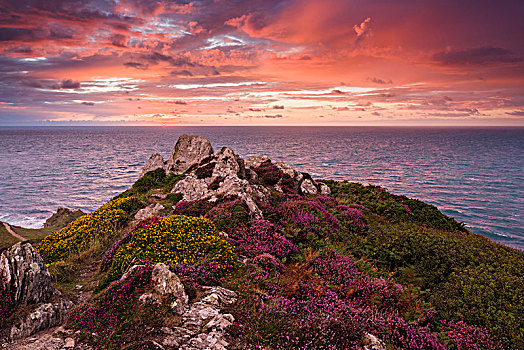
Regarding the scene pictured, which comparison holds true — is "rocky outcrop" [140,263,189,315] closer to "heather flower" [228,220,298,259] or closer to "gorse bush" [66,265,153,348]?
"gorse bush" [66,265,153,348]

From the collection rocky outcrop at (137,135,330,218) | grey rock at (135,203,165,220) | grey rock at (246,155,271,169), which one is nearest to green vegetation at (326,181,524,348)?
rocky outcrop at (137,135,330,218)

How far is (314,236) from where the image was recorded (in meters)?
12.3

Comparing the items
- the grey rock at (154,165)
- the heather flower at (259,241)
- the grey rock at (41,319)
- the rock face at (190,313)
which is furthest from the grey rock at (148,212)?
the grey rock at (154,165)

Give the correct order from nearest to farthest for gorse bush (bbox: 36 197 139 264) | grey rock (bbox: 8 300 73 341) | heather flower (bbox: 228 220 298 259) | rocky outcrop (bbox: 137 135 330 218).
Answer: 1. grey rock (bbox: 8 300 73 341)
2. heather flower (bbox: 228 220 298 259)
3. gorse bush (bbox: 36 197 139 264)
4. rocky outcrop (bbox: 137 135 330 218)

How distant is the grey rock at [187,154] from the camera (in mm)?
31505

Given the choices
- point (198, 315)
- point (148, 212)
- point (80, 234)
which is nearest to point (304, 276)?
point (198, 315)

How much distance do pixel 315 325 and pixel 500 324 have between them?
21.1ft

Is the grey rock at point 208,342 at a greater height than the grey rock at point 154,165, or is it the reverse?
the grey rock at point 154,165

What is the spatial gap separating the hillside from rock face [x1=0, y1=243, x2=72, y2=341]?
0.10 feet

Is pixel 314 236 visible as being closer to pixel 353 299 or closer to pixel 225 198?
pixel 353 299

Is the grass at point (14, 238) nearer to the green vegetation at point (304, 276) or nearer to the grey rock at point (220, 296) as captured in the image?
the green vegetation at point (304, 276)

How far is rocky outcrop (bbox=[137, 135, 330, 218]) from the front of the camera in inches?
613

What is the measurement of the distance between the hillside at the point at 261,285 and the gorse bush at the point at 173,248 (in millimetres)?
41

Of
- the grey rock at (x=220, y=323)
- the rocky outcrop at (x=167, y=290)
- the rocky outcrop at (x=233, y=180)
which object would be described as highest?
the rocky outcrop at (x=233, y=180)
